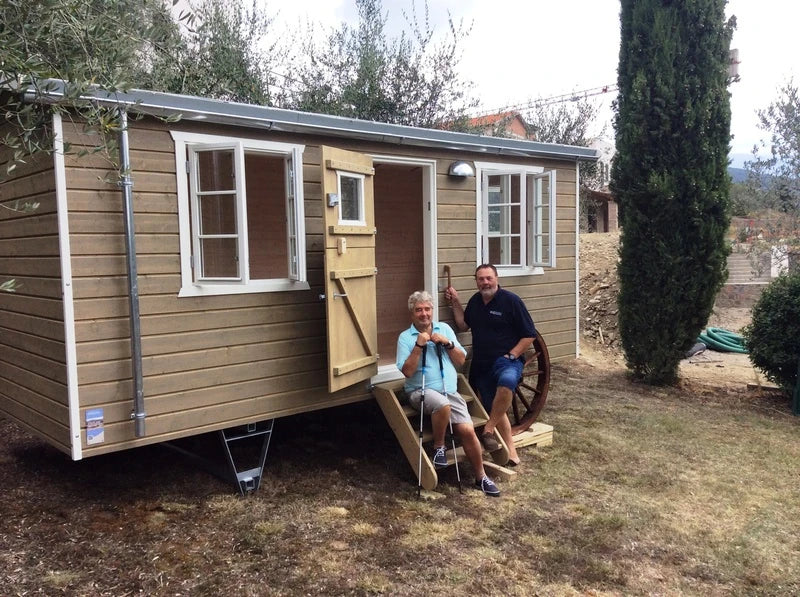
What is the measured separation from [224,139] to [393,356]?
8.48ft

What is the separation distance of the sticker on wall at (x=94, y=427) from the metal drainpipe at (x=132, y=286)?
164mm

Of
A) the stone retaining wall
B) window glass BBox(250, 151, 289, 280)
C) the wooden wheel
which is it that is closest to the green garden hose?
the stone retaining wall

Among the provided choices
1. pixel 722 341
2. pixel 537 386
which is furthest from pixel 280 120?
pixel 722 341

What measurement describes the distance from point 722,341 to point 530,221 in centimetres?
606

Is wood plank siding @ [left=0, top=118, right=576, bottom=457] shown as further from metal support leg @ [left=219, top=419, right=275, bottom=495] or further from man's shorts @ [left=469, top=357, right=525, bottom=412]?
man's shorts @ [left=469, top=357, right=525, bottom=412]

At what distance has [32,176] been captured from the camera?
3557 millimetres

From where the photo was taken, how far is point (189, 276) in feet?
12.3

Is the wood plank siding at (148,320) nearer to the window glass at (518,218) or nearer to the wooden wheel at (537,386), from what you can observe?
the window glass at (518,218)

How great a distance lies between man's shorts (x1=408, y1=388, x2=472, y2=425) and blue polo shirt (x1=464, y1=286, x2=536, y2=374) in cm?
54

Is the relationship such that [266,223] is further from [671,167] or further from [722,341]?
[722,341]

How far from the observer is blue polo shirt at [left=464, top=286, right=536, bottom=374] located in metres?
4.76

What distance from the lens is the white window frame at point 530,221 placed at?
17.7 feet

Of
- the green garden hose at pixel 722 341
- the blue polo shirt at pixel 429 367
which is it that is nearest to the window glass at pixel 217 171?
the blue polo shirt at pixel 429 367

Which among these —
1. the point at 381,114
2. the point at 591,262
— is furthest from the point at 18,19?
the point at 591,262
